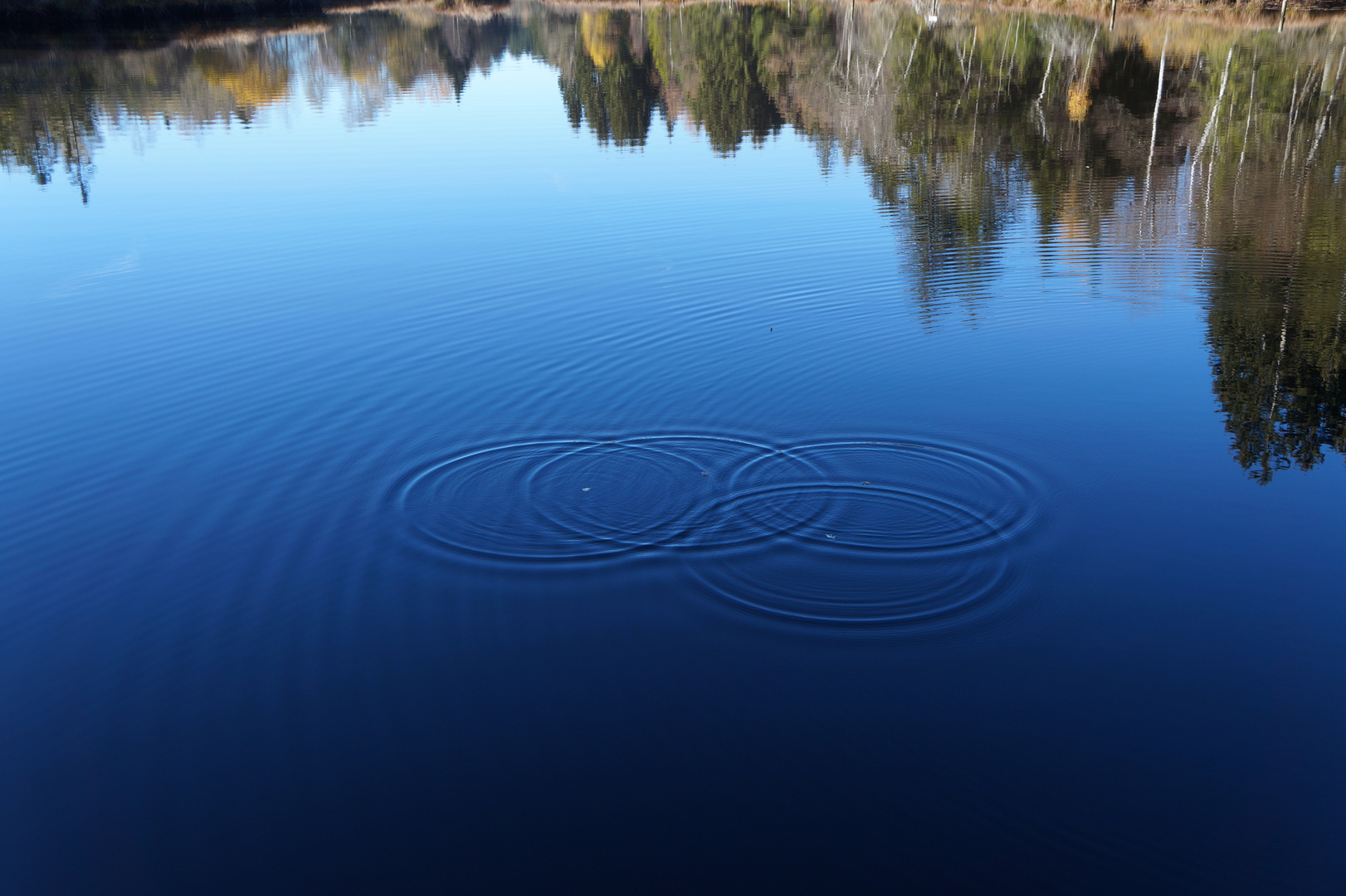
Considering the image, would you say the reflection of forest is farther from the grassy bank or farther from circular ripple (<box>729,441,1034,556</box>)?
the grassy bank

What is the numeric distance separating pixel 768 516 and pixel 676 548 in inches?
31.8

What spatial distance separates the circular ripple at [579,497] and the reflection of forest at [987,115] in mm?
4927

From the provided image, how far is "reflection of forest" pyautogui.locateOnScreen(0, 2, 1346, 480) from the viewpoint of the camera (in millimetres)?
13984

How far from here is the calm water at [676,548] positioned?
557 cm

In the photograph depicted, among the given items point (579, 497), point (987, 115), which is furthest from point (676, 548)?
point (987, 115)

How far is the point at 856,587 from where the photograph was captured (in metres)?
7.38

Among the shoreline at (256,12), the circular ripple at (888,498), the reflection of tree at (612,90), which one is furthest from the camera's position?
the shoreline at (256,12)

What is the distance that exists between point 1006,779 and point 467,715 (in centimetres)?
318

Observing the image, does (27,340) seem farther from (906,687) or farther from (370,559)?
(906,687)

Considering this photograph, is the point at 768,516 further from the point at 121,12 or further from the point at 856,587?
the point at 121,12

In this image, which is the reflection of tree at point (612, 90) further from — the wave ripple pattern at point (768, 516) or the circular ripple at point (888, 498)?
the circular ripple at point (888, 498)

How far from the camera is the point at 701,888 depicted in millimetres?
5172

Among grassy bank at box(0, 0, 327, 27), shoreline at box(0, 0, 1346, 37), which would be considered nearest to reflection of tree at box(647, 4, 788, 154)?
shoreline at box(0, 0, 1346, 37)

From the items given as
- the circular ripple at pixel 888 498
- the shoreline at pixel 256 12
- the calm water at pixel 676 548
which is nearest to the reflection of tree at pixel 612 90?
the calm water at pixel 676 548
